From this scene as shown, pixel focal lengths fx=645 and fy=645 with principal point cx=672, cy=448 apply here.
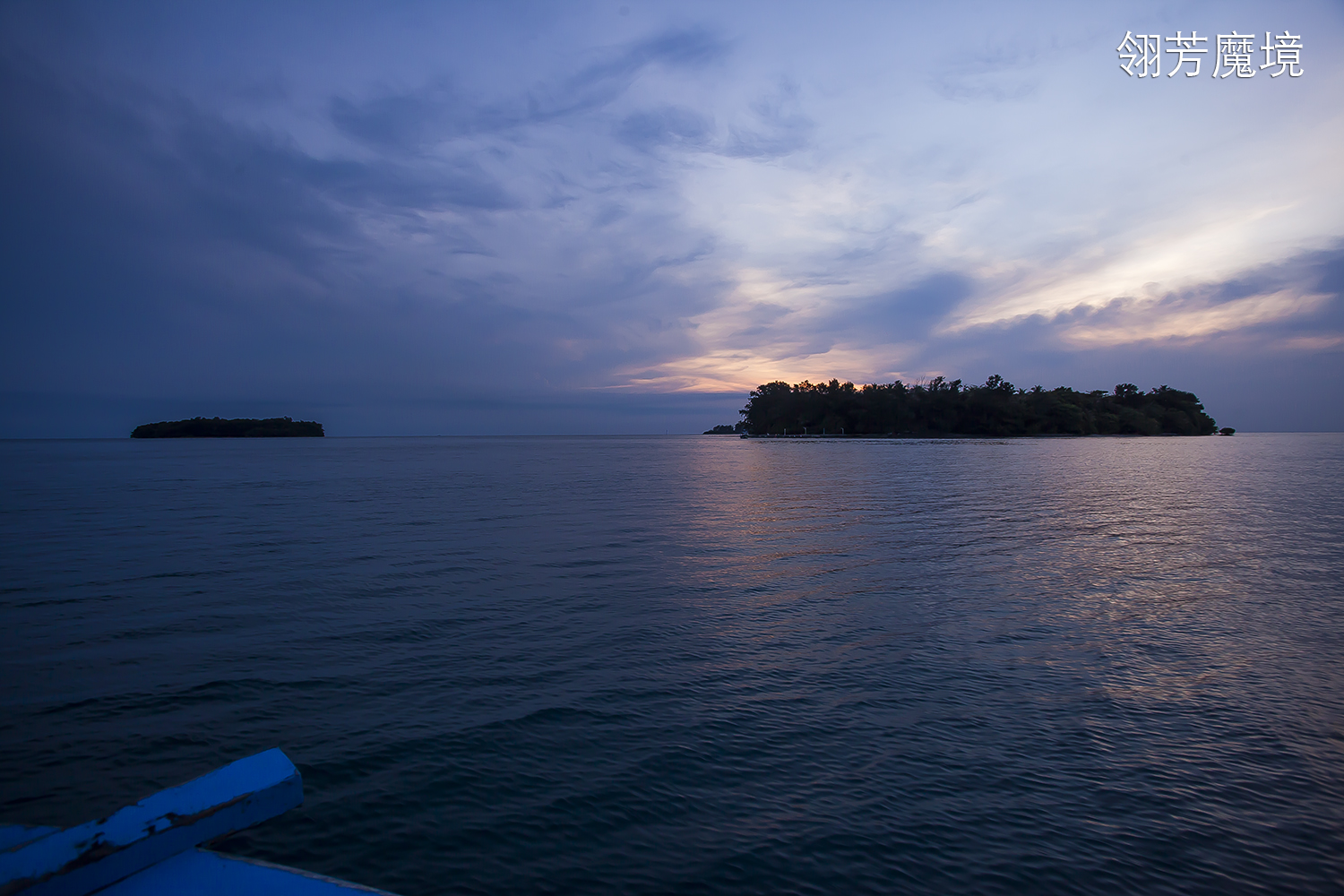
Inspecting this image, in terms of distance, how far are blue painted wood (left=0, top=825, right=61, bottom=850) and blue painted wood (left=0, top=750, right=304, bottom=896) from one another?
0.14 metres

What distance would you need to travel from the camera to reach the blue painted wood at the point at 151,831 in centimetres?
268

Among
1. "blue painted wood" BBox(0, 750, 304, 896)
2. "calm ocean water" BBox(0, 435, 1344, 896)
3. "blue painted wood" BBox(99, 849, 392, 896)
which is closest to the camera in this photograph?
"blue painted wood" BBox(0, 750, 304, 896)

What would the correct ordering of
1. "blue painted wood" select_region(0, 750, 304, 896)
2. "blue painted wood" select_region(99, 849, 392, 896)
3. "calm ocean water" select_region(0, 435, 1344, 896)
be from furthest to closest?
"calm ocean water" select_region(0, 435, 1344, 896), "blue painted wood" select_region(99, 849, 392, 896), "blue painted wood" select_region(0, 750, 304, 896)

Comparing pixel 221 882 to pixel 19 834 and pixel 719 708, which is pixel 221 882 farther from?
pixel 719 708

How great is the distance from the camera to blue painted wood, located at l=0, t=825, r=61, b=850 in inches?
113

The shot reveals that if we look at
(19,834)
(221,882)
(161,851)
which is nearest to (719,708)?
(221,882)

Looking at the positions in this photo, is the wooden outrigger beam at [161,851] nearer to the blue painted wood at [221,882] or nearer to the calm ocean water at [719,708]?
the blue painted wood at [221,882]

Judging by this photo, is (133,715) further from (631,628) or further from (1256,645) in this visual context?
(1256,645)

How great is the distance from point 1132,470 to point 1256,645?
1788 inches

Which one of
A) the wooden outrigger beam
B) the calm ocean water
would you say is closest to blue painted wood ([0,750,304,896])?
the wooden outrigger beam

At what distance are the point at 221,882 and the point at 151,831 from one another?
15.7 inches

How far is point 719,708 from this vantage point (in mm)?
6781

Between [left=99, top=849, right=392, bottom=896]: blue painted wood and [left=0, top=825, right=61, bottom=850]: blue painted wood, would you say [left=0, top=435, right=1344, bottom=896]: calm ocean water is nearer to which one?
[left=99, top=849, right=392, bottom=896]: blue painted wood

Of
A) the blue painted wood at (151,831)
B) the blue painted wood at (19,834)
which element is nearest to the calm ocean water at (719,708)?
the blue painted wood at (151,831)
